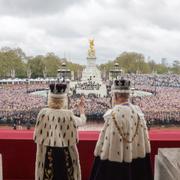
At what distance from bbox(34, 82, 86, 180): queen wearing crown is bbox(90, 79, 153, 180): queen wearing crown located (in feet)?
0.73

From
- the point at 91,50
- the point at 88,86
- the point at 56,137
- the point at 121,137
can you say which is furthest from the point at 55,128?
the point at 91,50

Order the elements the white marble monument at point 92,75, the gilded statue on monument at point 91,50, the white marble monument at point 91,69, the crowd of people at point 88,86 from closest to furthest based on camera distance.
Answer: the white marble monument at point 92,75 < the crowd of people at point 88,86 < the white marble monument at point 91,69 < the gilded statue on monument at point 91,50

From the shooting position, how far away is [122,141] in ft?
8.61

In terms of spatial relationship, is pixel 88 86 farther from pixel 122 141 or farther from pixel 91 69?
pixel 122 141

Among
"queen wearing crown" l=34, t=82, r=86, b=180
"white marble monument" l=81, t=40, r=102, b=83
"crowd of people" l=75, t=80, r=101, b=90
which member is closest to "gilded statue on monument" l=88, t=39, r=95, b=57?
"white marble monument" l=81, t=40, r=102, b=83

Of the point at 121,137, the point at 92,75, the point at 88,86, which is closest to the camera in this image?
the point at 121,137

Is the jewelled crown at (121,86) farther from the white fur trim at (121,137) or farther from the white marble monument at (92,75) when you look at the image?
the white marble monument at (92,75)

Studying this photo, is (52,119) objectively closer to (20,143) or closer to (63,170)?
(63,170)

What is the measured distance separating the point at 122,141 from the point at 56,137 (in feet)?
1.56

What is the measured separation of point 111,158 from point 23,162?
1106 mm

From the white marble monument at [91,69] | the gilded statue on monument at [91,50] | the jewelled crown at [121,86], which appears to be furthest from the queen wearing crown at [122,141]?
the gilded statue on monument at [91,50]

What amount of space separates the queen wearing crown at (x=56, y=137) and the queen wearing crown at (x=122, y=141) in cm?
22

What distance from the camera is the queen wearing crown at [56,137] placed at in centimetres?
269

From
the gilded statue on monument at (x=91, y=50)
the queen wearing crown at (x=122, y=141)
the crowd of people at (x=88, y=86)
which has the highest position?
the gilded statue on monument at (x=91, y=50)
